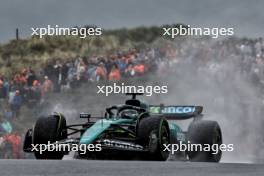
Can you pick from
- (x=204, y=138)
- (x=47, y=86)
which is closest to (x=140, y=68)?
(x=47, y=86)

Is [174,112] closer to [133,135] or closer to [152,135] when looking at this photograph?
[133,135]

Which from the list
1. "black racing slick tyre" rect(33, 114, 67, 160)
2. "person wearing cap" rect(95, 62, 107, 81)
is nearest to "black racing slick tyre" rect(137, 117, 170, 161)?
"black racing slick tyre" rect(33, 114, 67, 160)

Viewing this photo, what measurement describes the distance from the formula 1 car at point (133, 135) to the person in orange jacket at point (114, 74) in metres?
12.9

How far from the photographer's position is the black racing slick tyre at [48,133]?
50.5ft

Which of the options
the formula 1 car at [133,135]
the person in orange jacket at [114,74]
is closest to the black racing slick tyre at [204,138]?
the formula 1 car at [133,135]

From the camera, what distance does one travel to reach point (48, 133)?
1543 centimetres

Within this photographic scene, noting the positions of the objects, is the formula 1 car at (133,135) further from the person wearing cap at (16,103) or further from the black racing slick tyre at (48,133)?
the person wearing cap at (16,103)

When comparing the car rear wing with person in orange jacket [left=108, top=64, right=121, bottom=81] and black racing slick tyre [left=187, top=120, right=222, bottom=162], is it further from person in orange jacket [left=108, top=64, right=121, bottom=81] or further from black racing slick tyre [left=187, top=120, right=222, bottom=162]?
person in orange jacket [left=108, top=64, right=121, bottom=81]

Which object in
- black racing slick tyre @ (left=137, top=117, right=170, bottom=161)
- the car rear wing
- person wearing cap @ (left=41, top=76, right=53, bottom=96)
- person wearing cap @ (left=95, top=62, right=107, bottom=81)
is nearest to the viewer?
black racing slick tyre @ (left=137, top=117, right=170, bottom=161)

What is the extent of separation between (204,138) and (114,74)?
1417 centimetres

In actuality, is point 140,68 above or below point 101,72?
above

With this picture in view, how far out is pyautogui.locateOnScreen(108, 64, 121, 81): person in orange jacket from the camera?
30.2 meters

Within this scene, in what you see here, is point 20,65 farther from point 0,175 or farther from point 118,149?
point 0,175

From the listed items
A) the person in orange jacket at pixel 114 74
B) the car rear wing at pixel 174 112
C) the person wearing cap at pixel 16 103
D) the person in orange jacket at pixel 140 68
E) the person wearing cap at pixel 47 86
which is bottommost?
the car rear wing at pixel 174 112
